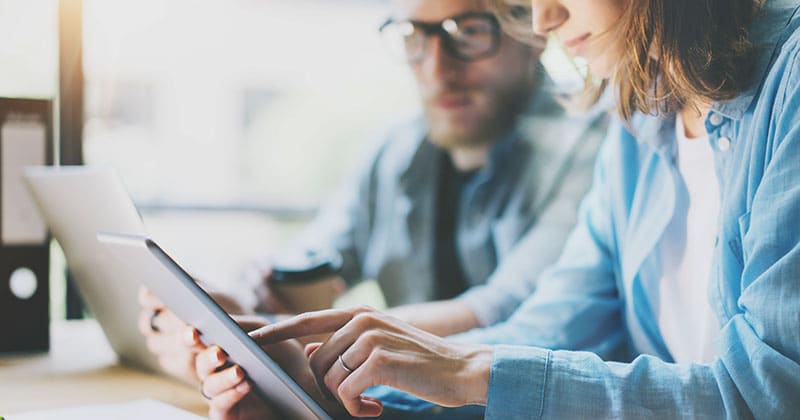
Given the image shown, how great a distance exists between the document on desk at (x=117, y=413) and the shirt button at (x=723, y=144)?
708 millimetres

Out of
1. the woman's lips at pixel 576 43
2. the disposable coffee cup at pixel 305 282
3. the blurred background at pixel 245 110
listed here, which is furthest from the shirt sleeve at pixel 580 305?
the blurred background at pixel 245 110

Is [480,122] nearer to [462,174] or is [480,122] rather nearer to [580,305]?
[462,174]

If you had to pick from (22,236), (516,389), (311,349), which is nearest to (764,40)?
(516,389)

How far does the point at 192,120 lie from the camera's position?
5.91 metres

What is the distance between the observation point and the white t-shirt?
3.15ft

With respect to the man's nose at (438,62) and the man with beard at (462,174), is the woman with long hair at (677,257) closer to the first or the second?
→ the man with beard at (462,174)

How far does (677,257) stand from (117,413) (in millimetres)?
778

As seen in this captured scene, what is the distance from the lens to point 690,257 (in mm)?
996

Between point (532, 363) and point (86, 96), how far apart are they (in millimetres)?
1310

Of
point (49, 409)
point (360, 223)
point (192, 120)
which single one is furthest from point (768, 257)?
point (192, 120)

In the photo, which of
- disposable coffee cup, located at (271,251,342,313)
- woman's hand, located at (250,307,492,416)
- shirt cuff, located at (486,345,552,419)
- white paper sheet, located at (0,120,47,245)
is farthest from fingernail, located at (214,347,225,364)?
white paper sheet, located at (0,120,47,245)

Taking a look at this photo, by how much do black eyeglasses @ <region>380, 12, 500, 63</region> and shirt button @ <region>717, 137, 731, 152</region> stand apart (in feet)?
3.00

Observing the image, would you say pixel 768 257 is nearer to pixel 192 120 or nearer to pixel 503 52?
pixel 503 52

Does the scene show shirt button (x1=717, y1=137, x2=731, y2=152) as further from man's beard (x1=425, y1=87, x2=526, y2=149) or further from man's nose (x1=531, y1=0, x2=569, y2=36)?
man's beard (x1=425, y1=87, x2=526, y2=149)
